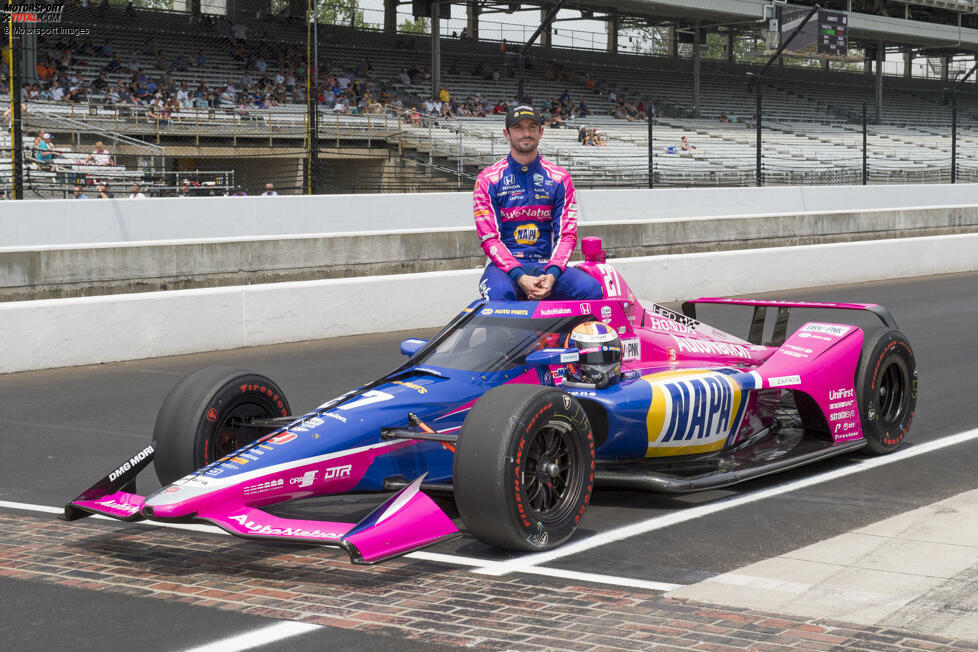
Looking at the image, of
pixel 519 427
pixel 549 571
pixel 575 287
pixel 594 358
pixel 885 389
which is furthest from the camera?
pixel 885 389

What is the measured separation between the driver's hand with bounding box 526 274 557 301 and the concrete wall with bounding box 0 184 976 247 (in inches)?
366

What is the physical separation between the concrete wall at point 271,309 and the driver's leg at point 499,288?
570 centimetres

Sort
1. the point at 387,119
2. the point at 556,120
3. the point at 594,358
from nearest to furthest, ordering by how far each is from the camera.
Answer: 1. the point at 594,358
2. the point at 387,119
3. the point at 556,120

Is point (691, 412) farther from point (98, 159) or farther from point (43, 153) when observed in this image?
point (98, 159)

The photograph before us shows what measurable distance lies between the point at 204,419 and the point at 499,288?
6.65 ft

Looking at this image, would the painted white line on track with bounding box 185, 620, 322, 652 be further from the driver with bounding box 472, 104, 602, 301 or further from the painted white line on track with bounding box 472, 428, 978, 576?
the driver with bounding box 472, 104, 602, 301

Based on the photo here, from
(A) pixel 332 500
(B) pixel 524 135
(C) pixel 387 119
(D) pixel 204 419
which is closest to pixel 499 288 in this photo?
(B) pixel 524 135

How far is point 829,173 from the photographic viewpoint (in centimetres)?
3419

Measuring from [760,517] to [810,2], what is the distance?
51019mm

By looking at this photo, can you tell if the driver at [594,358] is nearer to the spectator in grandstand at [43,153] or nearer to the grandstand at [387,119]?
the grandstand at [387,119]

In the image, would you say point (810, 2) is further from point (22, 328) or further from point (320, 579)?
point (320, 579)

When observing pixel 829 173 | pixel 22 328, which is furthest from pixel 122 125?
pixel 829 173

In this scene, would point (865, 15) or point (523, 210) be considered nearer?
point (523, 210)

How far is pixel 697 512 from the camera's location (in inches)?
257
